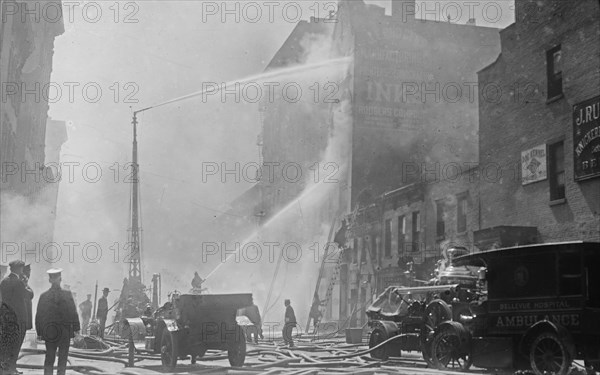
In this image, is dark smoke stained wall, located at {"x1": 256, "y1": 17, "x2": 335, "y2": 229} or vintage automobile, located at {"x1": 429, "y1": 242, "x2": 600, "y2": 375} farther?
dark smoke stained wall, located at {"x1": 256, "y1": 17, "x2": 335, "y2": 229}

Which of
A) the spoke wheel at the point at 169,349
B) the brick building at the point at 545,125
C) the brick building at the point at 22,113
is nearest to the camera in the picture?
the spoke wheel at the point at 169,349

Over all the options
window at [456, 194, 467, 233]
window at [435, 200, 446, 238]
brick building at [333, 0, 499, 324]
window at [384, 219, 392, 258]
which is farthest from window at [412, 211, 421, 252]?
brick building at [333, 0, 499, 324]

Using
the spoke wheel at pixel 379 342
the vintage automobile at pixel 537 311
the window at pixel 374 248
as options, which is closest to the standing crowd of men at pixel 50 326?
the vintage automobile at pixel 537 311

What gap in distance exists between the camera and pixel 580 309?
12141 mm

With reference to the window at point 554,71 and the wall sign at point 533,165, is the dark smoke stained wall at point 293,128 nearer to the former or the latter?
the wall sign at point 533,165

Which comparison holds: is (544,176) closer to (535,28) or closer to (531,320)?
(535,28)

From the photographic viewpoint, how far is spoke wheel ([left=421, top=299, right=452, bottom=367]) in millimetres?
15672

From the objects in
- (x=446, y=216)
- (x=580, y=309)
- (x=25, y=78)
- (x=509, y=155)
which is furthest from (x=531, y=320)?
(x=25, y=78)

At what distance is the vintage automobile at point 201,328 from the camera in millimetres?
15281

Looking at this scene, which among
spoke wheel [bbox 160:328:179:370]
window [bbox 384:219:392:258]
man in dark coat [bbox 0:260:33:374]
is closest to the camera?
man in dark coat [bbox 0:260:33:374]

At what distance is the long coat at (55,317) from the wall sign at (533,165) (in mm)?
18327

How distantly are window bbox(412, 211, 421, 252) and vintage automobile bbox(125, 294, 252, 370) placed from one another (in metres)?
21.0

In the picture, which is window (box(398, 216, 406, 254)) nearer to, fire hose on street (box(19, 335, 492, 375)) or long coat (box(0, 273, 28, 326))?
fire hose on street (box(19, 335, 492, 375))

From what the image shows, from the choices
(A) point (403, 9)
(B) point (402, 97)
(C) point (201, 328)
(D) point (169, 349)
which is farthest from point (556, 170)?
(A) point (403, 9)
